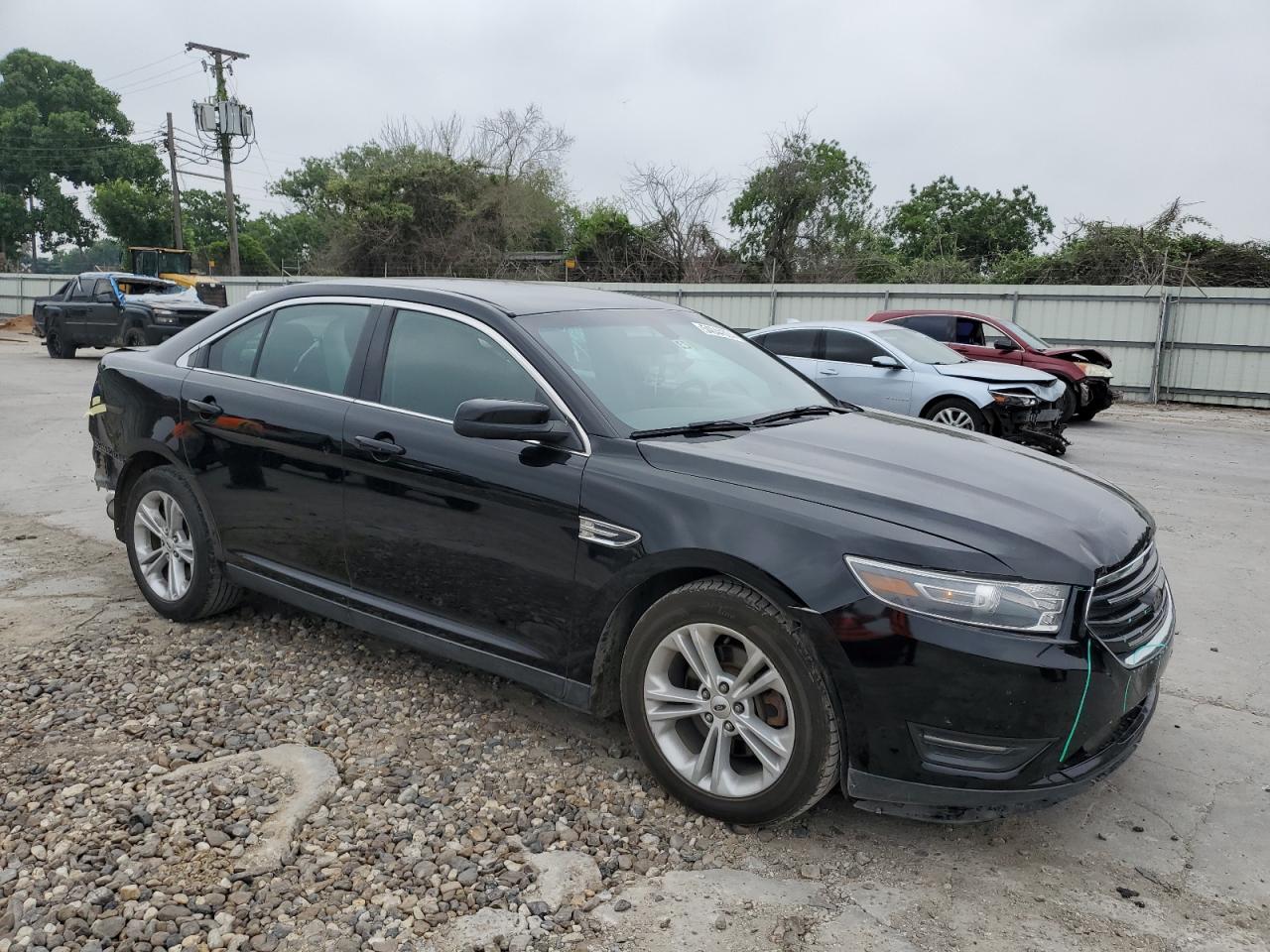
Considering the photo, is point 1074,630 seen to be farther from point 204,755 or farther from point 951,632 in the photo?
point 204,755

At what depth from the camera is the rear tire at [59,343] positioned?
20.6 metres

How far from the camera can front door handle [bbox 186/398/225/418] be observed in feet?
14.0

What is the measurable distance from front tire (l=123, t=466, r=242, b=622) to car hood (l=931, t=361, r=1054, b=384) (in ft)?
26.6

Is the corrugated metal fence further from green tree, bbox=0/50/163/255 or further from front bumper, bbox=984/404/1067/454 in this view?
green tree, bbox=0/50/163/255

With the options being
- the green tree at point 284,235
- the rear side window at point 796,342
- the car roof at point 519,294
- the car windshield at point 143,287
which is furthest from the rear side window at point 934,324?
the green tree at point 284,235

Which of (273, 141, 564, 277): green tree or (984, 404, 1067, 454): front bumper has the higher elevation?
(273, 141, 564, 277): green tree

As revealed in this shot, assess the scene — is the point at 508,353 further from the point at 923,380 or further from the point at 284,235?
the point at 284,235

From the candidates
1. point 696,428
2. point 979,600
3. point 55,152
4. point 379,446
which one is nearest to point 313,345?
point 379,446

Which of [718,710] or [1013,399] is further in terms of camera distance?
[1013,399]

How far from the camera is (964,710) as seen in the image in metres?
2.57

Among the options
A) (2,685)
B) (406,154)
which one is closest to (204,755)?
(2,685)

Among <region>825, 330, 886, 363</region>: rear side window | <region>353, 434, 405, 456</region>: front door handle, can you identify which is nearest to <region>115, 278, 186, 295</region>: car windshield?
<region>825, 330, 886, 363</region>: rear side window

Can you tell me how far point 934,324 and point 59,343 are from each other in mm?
17967

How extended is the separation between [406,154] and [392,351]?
38371mm
